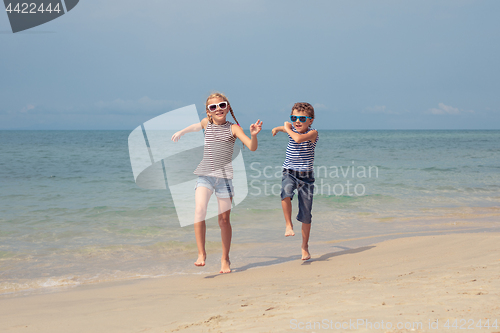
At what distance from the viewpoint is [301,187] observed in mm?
4930

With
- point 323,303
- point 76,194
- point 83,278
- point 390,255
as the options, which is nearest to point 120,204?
point 76,194

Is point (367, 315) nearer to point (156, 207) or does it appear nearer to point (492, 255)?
point (492, 255)

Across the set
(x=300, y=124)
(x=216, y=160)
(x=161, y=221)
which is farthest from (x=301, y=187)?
(x=161, y=221)

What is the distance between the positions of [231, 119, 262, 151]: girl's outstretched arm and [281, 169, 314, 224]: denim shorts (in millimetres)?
1026

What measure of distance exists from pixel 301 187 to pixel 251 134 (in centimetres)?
137

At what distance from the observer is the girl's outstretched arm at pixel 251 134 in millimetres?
3827

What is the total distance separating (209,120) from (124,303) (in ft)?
7.02

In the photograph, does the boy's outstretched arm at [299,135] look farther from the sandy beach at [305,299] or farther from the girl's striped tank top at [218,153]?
the sandy beach at [305,299]

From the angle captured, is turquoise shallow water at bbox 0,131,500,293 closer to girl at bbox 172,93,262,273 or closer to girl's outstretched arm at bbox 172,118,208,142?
girl at bbox 172,93,262,273

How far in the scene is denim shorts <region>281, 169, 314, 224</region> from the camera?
4906 mm

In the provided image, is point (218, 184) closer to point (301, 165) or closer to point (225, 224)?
point (225, 224)

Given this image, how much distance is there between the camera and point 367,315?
2.54 m

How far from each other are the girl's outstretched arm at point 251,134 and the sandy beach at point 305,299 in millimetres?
1469

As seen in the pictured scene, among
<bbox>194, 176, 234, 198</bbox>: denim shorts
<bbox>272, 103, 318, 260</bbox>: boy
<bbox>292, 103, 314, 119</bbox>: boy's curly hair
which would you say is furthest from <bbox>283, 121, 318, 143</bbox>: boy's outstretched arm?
<bbox>194, 176, 234, 198</bbox>: denim shorts
